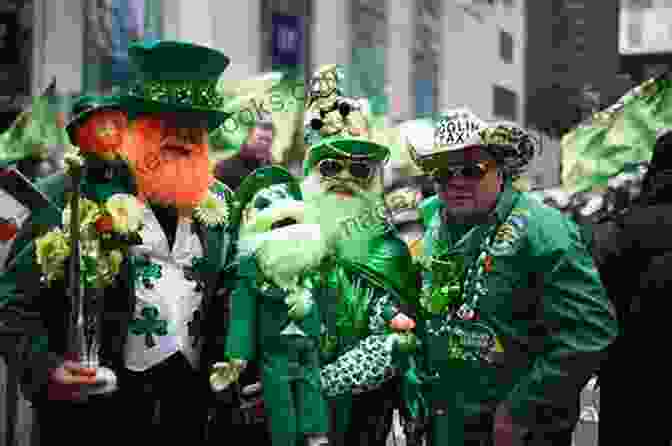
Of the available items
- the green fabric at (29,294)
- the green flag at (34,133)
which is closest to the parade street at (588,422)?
the green fabric at (29,294)

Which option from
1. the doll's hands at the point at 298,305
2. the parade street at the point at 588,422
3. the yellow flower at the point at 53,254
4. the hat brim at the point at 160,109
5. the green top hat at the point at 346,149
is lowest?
the parade street at the point at 588,422

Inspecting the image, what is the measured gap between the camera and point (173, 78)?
311 cm

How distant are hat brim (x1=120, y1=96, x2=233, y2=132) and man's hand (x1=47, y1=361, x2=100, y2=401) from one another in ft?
2.47

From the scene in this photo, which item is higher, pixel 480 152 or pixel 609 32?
pixel 609 32

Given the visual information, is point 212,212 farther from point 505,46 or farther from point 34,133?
point 505,46

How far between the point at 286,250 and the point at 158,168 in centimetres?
44

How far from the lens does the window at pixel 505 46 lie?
1096 inches

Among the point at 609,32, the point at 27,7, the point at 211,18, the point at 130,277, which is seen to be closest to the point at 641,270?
the point at 130,277

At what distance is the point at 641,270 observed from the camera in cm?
427

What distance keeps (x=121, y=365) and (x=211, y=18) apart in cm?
1351

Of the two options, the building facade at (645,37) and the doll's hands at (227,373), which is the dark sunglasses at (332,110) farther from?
the building facade at (645,37)

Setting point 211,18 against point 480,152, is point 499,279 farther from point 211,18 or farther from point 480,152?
point 211,18

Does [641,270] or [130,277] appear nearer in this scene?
[130,277]

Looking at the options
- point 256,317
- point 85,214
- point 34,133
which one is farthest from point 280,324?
point 34,133
